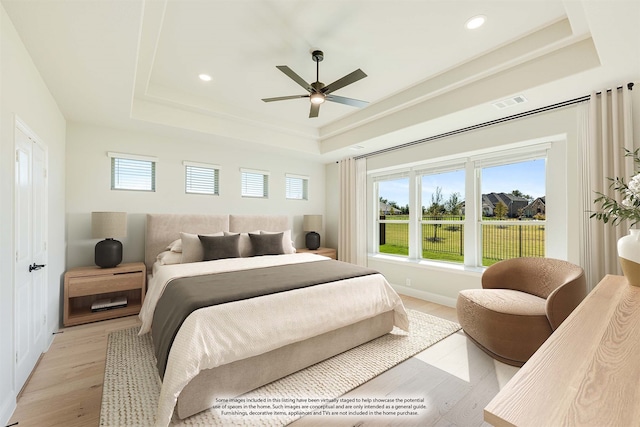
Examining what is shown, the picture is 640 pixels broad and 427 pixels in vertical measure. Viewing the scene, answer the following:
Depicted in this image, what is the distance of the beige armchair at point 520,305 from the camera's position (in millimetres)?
2197

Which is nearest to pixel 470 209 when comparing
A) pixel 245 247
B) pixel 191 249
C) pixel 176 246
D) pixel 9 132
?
pixel 245 247

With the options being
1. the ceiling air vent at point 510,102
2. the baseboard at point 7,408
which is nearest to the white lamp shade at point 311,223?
the ceiling air vent at point 510,102

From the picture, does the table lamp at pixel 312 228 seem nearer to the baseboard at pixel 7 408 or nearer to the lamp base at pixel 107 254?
the lamp base at pixel 107 254

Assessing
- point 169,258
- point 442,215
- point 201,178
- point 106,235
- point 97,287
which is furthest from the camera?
point 201,178

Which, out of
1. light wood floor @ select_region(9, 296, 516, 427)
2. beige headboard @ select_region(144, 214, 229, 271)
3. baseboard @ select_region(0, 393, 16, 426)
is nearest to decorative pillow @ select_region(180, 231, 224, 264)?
beige headboard @ select_region(144, 214, 229, 271)

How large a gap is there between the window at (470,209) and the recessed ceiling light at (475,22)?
72.0 inches

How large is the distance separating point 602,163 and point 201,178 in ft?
16.6

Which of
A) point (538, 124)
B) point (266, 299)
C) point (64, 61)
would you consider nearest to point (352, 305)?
point (266, 299)

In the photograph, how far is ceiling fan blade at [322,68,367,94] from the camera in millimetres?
2365

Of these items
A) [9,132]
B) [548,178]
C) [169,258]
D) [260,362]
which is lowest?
[260,362]

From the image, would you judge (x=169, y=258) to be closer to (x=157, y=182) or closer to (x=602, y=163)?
(x=157, y=182)

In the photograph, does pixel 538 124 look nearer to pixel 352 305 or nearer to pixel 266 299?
pixel 352 305

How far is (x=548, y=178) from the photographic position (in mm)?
3303

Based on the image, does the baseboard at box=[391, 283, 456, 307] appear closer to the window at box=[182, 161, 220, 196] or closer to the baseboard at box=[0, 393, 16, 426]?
the window at box=[182, 161, 220, 196]
